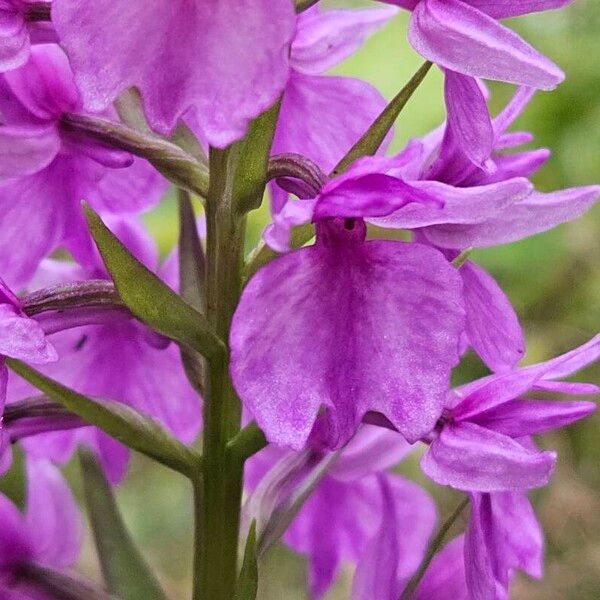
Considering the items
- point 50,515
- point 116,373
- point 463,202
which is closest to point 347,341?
point 463,202

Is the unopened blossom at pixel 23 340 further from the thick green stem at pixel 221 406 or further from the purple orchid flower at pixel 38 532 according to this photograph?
the purple orchid flower at pixel 38 532

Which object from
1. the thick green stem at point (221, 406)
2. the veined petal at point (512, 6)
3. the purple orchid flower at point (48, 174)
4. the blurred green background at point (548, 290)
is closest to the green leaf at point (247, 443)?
the thick green stem at point (221, 406)

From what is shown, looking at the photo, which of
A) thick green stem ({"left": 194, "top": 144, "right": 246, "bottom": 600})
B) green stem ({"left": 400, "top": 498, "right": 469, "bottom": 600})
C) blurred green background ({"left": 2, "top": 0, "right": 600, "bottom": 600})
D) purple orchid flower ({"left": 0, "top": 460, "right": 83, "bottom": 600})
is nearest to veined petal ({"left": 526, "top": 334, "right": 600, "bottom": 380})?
green stem ({"left": 400, "top": 498, "right": 469, "bottom": 600})

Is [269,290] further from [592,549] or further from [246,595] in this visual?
[592,549]

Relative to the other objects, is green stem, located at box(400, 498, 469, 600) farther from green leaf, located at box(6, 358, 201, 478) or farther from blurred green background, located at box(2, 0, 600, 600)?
blurred green background, located at box(2, 0, 600, 600)

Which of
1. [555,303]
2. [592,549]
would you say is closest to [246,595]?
[592,549]

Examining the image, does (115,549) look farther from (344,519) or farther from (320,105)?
(320,105)
